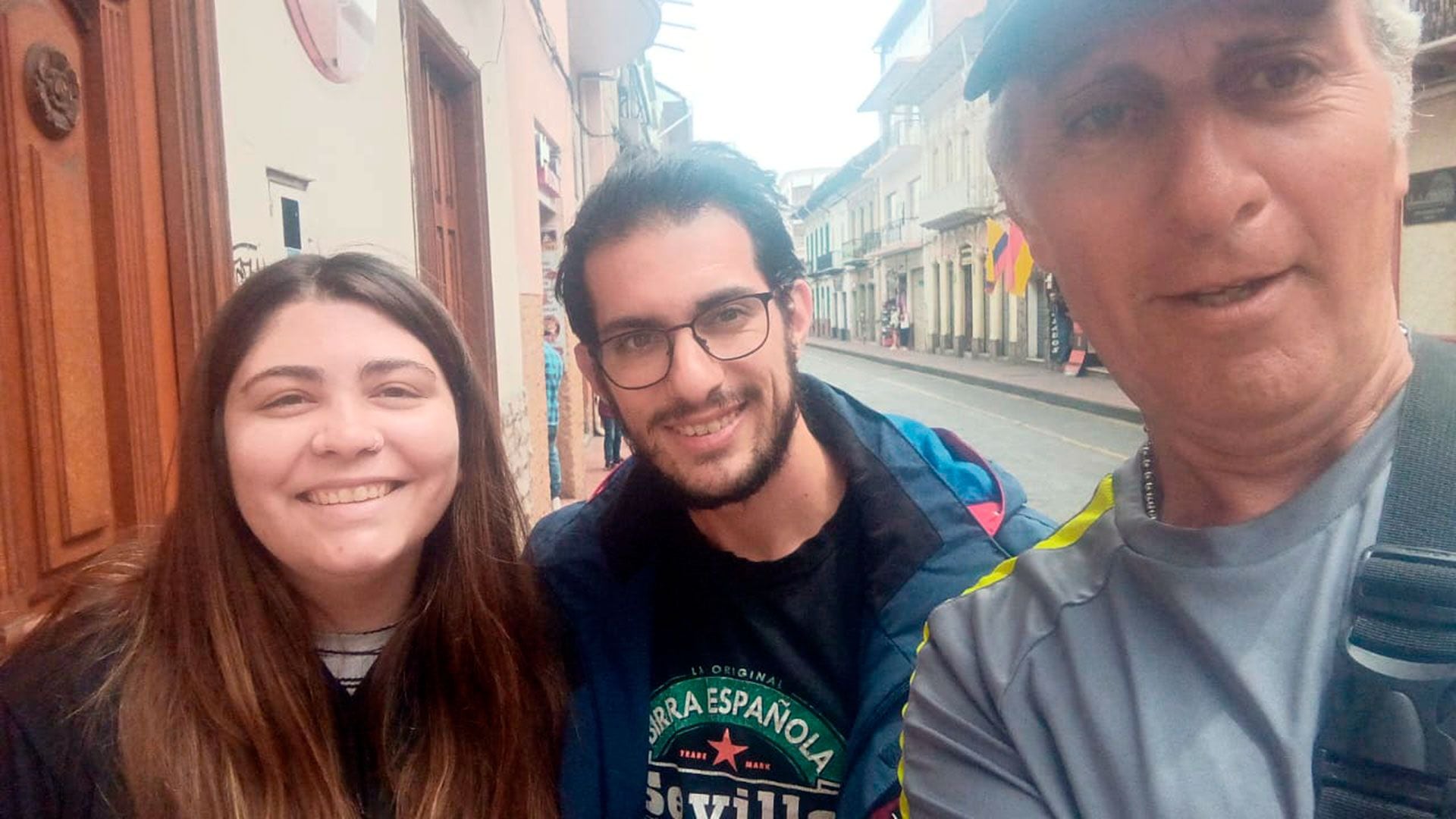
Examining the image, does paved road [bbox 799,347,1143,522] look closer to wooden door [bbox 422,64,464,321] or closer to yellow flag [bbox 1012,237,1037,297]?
yellow flag [bbox 1012,237,1037,297]

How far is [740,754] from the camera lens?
1773mm

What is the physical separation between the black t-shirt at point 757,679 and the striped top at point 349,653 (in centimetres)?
56

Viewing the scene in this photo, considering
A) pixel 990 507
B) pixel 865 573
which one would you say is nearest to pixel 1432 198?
pixel 990 507

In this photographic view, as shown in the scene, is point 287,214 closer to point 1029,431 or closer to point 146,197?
point 146,197

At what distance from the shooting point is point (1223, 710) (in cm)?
93

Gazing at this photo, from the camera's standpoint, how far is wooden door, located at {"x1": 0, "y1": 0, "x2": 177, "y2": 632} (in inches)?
68.5

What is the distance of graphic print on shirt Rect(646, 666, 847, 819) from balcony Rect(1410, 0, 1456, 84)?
461 inches

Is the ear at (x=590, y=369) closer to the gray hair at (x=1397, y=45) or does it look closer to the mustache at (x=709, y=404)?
the mustache at (x=709, y=404)

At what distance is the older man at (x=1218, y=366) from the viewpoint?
913mm

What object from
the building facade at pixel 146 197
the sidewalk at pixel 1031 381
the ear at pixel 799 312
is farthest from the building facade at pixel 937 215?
the ear at pixel 799 312

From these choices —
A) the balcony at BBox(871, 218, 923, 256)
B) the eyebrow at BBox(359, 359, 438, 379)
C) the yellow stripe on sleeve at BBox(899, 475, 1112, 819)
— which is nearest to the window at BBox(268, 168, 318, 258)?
the eyebrow at BBox(359, 359, 438, 379)

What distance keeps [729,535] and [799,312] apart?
1.85 feet

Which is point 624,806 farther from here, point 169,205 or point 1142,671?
point 169,205

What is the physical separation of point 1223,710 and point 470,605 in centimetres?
134
